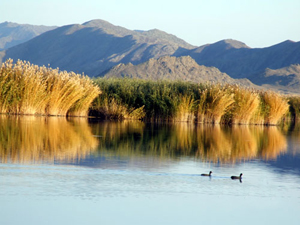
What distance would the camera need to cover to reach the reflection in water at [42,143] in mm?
10875

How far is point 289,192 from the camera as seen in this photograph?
8852 millimetres

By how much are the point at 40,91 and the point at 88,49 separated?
486 feet

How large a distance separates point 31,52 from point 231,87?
154071 mm

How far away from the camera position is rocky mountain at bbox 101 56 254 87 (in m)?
69.6

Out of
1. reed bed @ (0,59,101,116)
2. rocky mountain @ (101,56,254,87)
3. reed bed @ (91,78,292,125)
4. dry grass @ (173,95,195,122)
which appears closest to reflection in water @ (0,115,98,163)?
reed bed @ (0,59,101,116)

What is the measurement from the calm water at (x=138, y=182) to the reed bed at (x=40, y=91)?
6.69 meters

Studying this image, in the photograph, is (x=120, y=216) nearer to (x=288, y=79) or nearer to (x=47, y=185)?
(x=47, y=185)

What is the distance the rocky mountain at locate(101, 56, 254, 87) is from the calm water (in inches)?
2149

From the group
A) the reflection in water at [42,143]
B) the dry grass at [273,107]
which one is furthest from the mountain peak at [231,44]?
the reflection in water at [42,143]

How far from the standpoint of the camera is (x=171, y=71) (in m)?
71.0

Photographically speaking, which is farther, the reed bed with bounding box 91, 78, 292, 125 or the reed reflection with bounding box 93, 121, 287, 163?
the reed bed with bounding box 91, 78, 292, 125

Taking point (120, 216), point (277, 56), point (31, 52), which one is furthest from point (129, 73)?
point (31, 52)

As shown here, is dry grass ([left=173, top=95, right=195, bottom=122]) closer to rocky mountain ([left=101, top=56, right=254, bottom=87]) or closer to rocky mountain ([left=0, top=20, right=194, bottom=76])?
rocky mountain ([left=101, top=56, right=254, bottom=87])

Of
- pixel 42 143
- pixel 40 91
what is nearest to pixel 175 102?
pixel 40 91
